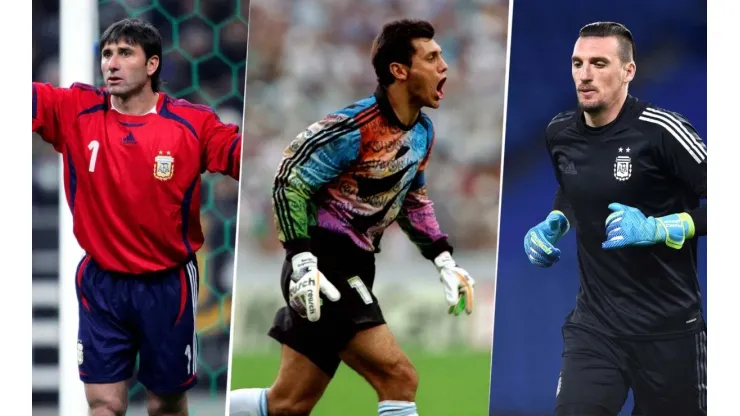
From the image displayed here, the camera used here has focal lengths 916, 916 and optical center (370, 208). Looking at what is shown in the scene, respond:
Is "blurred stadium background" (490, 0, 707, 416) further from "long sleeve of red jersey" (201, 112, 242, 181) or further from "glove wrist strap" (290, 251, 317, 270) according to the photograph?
"long sleeve of red jersey" (201, 112, 242, 181)

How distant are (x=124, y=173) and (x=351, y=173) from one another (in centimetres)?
86

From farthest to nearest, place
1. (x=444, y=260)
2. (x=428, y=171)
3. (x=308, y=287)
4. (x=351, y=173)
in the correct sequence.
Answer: (x=428, y=171)
(x=444, y=260)
(x=351, y=173)
(x=308, y=287)

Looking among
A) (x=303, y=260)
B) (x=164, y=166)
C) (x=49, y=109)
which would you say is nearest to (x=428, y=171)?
(x=303, y=260)

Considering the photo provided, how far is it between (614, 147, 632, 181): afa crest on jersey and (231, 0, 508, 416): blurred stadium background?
50 centimetres

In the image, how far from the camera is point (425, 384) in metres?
3.76

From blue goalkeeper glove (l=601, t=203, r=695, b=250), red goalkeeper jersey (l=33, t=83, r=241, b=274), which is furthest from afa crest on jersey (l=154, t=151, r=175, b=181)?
blue goalkeeper glove (l=601, t=203, r=695, b=250)

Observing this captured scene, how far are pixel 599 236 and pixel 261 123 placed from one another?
1.43 meters

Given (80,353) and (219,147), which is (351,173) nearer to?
(219,147)

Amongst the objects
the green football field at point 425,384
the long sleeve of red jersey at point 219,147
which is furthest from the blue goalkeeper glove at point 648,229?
the long sleeve of red jersey at point 219,147

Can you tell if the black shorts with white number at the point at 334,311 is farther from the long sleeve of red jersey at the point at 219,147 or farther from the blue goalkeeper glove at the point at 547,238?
the blue goalkeeper glove at the point at 547,238

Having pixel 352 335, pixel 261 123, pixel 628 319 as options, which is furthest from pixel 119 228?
pixel 628 319

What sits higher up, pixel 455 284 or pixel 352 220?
pixel 352 220
